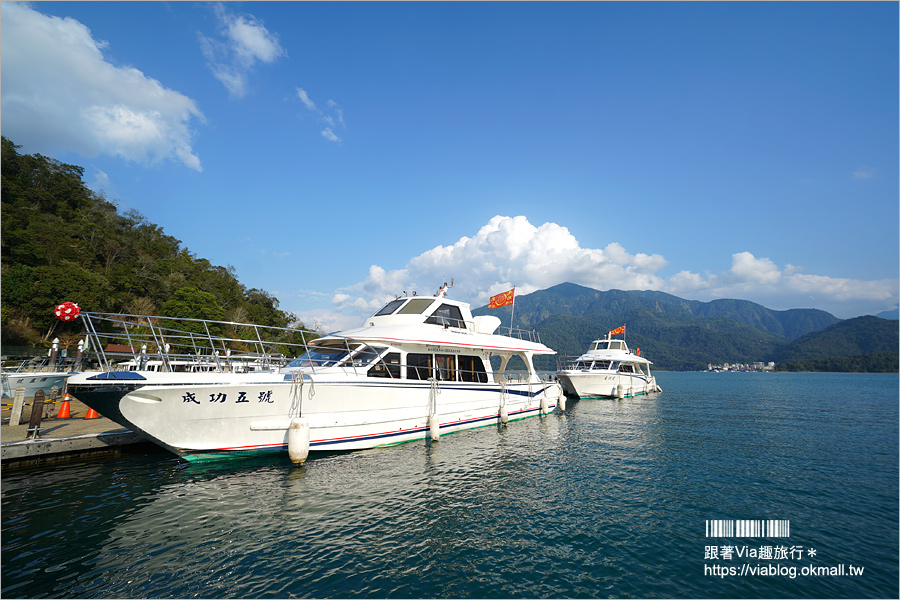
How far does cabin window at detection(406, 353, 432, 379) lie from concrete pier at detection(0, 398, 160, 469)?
315 inches

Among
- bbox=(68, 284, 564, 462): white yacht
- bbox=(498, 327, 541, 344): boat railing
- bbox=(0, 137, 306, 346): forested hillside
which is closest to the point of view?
bbox=(68, 284, 564, 462): white yacht

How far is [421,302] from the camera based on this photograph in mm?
14703

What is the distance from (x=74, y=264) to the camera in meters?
36.8

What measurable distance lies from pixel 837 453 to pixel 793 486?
17.3 ft

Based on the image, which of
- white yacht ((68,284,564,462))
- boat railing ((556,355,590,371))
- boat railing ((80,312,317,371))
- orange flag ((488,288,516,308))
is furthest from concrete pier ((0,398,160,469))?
boat railing ((556,355,590,371))

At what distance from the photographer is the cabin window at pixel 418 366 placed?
41.8 ft

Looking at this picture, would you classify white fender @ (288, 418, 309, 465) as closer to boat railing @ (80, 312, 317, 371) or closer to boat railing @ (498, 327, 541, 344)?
boat railing @ (80, 312, 317, 371)

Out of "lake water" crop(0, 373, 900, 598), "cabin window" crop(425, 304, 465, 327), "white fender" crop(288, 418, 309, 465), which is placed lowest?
"lake water" crop(0, 373, 900, 598)

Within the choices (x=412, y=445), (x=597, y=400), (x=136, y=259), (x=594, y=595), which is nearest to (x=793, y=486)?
(x=594, y=595)

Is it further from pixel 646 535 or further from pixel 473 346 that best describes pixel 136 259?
pixel 646 535

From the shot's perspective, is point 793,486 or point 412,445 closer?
point 793,486

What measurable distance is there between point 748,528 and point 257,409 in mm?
10927

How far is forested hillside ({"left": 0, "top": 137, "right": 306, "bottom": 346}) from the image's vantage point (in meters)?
32.9

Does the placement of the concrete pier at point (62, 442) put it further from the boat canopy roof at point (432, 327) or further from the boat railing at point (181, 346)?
the boat canopy roof at point (432, 327)
